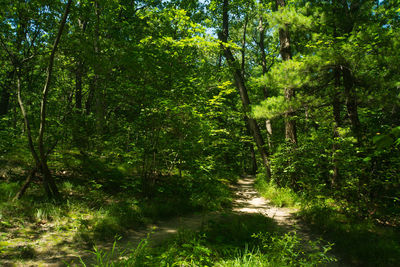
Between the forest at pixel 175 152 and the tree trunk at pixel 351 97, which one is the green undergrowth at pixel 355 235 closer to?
the forest at pixel 175 152

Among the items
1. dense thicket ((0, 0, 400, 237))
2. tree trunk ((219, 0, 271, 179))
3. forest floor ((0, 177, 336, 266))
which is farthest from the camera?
tree trunk ((219, 0, 271, 179))

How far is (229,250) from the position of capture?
3.56m

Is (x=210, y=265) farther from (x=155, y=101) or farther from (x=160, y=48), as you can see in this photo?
(x=160, y=48)

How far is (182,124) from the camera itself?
5.89m

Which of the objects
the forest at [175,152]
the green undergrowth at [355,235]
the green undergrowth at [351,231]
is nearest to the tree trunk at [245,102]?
the forest at [175,152]

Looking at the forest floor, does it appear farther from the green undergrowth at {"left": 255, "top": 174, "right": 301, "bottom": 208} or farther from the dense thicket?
the dense thicket

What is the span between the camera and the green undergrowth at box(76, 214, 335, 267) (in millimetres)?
2976

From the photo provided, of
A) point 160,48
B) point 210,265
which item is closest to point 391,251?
point 210,265

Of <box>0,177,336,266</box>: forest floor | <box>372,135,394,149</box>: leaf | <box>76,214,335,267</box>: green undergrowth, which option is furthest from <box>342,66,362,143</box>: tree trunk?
<box>372,135,394,149</box>: leaf

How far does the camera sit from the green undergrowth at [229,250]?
2976 millimetres

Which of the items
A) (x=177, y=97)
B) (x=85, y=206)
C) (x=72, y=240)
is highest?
(x=177, y=97)

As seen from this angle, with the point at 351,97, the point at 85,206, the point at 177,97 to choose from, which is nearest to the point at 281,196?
the point at 351,97

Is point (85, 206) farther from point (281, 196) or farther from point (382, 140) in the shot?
point (281, 196)

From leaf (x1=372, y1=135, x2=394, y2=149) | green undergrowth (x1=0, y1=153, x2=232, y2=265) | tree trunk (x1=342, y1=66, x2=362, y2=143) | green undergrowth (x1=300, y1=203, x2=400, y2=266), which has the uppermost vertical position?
tree trunk (x1=342, y1=66, x2=362, y2=143)
